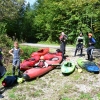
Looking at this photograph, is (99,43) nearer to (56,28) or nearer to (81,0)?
(56,28)

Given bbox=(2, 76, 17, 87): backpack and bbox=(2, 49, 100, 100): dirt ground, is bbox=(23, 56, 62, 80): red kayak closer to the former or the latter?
bbox=(2, 49, 100, 100): dirt ground

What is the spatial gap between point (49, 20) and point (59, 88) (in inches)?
942

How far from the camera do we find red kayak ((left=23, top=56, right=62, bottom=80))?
11.0 metres

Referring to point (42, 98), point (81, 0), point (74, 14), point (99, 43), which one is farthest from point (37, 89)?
point (74, 14)

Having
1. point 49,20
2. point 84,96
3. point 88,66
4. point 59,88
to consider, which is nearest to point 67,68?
point 88,66

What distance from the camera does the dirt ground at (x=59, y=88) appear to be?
9492 mm

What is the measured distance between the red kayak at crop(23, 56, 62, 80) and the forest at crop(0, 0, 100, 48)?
6484 mm

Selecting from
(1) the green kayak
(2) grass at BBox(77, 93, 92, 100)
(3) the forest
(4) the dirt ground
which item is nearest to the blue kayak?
(4) the dirt ground

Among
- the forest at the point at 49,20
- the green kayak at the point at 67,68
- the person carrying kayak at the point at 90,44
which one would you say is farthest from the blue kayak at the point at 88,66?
the forest at the point at 49,20

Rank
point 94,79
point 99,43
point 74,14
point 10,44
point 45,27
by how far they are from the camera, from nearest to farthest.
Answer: point 94,79, point 10,44, point 99,43, point 74,14, point 45,27

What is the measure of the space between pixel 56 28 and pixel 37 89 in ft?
75.7

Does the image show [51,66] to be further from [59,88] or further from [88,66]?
[59,88]

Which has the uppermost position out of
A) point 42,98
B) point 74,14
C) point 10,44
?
point 74,14

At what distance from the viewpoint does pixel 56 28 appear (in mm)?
32781
